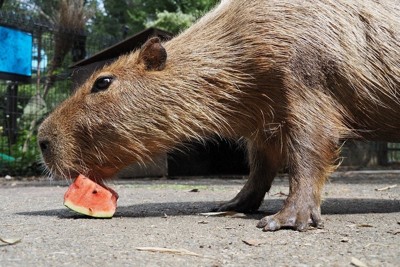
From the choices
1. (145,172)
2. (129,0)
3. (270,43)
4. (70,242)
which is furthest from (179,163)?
(129,0)

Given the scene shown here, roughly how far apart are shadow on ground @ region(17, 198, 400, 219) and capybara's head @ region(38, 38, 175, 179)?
0.39 meters

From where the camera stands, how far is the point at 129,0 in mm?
29734

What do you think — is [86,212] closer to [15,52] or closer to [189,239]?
[189,239]

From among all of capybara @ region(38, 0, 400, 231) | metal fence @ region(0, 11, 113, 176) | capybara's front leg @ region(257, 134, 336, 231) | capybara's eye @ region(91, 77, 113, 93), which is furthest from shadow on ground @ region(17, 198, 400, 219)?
metal fence @ region(0, 11, 113, 176)

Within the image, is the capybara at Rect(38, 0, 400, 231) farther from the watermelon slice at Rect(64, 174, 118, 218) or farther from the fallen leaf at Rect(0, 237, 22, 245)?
the fallen leaf at Rect(0, 237, 22, 245)

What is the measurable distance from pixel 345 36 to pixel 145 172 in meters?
5.89

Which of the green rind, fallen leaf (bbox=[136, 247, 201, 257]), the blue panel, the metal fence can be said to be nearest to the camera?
fallen leaf (bbox=[136, 247, 201, 257])

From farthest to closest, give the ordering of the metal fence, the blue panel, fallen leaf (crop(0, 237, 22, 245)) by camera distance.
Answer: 1. the metal fence
2. the blue panel
3. fallen leaf (crop(0, 237, 22, 245))

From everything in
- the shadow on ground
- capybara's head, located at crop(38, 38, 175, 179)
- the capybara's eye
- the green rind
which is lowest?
the shadow on ground

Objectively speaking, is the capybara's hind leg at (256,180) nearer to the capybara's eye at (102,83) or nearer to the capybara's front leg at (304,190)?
the capybara's front leg at (304,190)

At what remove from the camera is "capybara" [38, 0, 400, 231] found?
134 inches

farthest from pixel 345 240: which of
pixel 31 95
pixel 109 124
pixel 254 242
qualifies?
pixel 31 95

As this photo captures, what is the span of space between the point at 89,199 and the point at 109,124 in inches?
19.2

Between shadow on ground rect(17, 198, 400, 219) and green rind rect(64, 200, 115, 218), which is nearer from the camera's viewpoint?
green rind rect(64, 200, 115, 218)
